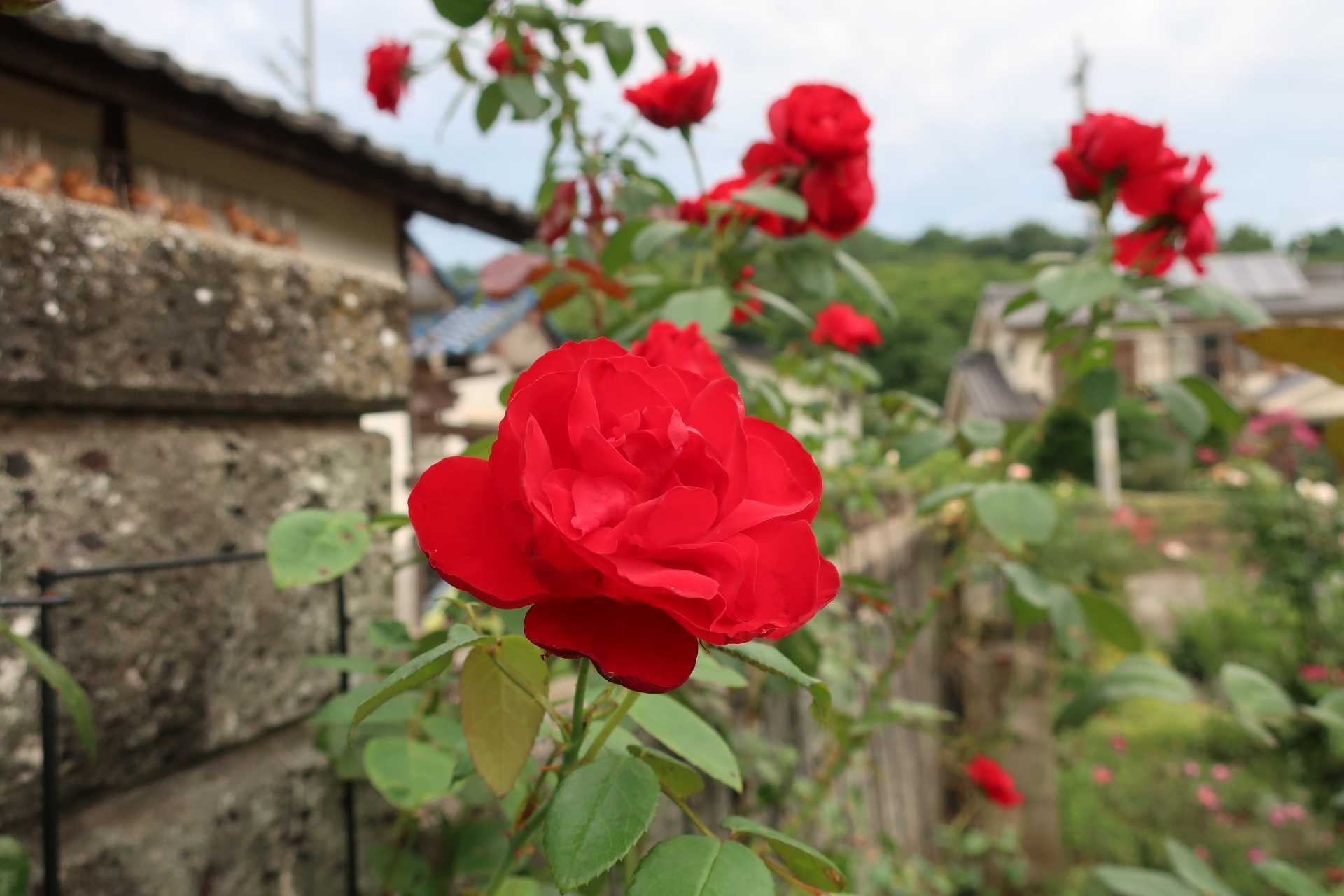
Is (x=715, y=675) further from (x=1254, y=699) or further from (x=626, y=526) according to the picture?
(x=1254, y=699)

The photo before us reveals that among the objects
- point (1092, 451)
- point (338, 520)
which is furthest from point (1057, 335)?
point (1092, 451)

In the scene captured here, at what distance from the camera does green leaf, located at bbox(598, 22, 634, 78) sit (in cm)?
104

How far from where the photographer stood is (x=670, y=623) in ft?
1.07

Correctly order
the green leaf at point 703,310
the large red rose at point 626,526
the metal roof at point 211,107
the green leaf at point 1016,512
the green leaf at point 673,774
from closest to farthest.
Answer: the large red rose at point 626,526, the green leaf at point 673,774, the green leaf at point 703,310, the green leaf at point 1016,512, the metal roof at point 211,107

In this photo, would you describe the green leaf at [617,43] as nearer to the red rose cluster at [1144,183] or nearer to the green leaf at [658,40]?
the green leaf at [658,40]

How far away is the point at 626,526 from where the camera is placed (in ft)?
1.01

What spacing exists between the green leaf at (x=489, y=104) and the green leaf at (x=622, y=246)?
1.03 feet

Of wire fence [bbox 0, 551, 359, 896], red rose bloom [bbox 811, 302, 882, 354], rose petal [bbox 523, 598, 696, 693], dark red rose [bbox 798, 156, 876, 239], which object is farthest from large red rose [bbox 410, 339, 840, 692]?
red rose bloom [bbox 811, 302, 882, 354]

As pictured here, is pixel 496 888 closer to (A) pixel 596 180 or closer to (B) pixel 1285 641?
(A) pixel 596 180

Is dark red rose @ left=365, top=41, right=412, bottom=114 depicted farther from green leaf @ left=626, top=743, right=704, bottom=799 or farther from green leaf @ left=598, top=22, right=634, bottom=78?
green leaf @ left=626, top=743, right=704, bottom=799

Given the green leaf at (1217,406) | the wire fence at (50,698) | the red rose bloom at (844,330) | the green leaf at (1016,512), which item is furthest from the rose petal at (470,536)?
the red rose bloom at (844,330)

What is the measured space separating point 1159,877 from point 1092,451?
18479 mm

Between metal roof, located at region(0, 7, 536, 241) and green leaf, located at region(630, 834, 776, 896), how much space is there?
2.42 meters

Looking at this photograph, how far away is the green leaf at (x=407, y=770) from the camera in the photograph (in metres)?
0.56
